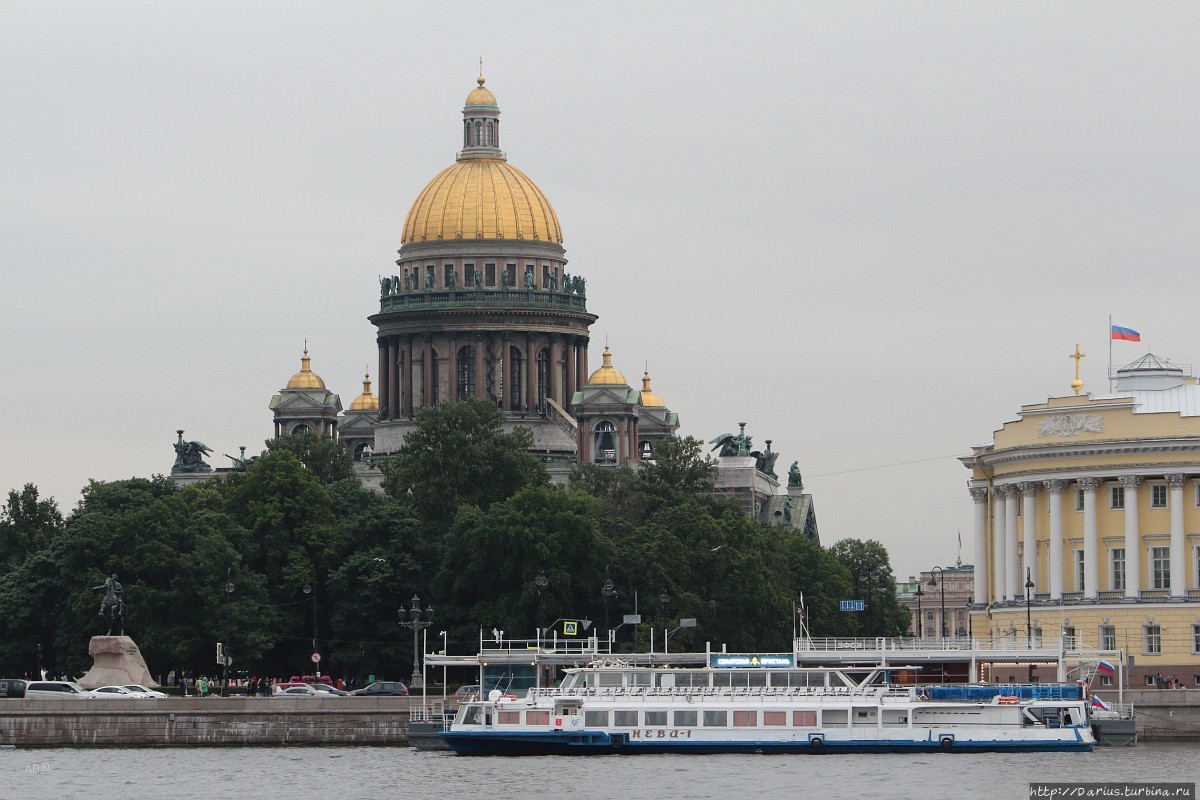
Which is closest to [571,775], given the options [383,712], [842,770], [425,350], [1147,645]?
[842,770]

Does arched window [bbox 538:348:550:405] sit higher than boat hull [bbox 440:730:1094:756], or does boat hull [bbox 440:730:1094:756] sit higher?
arched window [bbox 538:348:550:405]

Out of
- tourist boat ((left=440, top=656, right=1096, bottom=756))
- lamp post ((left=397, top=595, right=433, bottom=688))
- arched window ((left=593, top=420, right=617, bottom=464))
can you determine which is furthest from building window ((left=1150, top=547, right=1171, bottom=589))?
arched window ((left=593, top=420, right=617, bottom=464))

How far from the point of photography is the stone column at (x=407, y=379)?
184 meters

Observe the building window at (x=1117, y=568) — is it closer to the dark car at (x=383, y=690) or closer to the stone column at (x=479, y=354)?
the dark car at (x=383, y=690)

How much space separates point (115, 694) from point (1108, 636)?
3828 centimetres

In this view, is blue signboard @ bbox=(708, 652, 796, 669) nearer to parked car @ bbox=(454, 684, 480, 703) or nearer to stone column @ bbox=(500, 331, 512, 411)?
parked car @ bbox=(454, 684, 480, 703)

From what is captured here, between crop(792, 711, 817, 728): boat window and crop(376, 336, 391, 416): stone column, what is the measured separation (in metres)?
85.6

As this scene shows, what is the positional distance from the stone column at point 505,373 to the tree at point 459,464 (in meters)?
34.5

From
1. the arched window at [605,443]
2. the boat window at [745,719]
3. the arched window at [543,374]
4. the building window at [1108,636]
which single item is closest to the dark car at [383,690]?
the boat window at [745,719]

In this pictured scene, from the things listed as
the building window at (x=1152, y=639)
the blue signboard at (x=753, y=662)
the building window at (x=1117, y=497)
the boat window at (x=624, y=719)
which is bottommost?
the boat window at (x=624, y=719)

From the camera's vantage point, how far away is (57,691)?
370 feet

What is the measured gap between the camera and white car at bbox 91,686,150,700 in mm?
108250

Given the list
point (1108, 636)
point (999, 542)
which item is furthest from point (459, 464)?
point (1108, 636)

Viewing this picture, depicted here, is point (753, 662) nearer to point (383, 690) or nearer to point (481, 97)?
point (383, 690)
